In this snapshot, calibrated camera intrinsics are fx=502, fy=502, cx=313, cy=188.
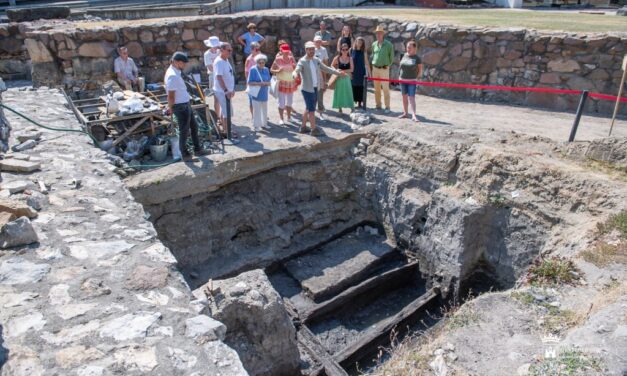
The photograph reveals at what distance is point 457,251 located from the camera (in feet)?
24.5

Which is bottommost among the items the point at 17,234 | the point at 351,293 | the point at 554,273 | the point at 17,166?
the point at 351,293

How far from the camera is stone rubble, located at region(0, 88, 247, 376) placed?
329 cm

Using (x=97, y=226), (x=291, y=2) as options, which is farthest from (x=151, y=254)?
(x=291, y=2)

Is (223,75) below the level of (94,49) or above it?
below

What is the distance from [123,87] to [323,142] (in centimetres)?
455

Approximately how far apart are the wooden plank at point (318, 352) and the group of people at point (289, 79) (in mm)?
3146

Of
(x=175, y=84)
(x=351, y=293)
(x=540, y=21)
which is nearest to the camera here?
(x=175, y=84)

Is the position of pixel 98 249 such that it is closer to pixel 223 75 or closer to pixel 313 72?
pixel 223 75

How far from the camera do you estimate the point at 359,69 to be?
9.94 meters

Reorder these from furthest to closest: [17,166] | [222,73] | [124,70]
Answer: [124,70] < [222,73] < [17,166]

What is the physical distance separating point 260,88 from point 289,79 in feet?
2.15

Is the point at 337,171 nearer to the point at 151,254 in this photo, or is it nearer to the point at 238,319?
the point at 238,319

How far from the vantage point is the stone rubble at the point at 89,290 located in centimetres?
329

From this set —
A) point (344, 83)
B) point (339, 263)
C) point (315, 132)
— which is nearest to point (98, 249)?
point (339, 263)
